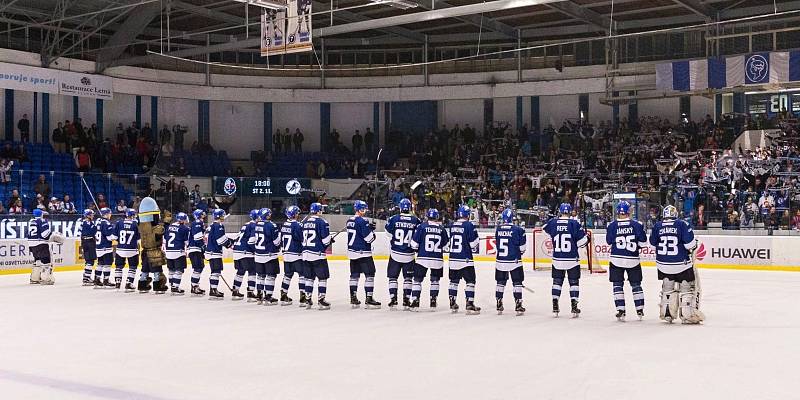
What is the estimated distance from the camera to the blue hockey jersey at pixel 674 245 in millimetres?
11984

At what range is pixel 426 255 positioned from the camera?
45.1ft

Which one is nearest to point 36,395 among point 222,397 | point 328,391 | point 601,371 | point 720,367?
point 222,397

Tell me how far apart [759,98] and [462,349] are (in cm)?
2328

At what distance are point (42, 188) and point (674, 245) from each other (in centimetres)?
1754

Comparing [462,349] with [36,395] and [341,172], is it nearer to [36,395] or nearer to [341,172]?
[36,395]

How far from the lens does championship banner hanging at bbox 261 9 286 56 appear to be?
18531 mm

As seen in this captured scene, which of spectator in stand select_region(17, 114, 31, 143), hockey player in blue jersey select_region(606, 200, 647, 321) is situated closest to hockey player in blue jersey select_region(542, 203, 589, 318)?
hockey player in blue jersey select_region(606, 200, 647, 321)

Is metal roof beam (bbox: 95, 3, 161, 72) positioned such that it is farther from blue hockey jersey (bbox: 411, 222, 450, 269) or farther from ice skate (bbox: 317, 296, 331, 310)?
blue hockey jersey (bbox: 411, 222, 450, 269)

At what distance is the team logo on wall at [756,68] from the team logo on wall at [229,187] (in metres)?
15.0

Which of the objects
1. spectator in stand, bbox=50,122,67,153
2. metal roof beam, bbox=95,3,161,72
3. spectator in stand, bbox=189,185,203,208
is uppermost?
metal roof beam, bbox=95,3,161,72

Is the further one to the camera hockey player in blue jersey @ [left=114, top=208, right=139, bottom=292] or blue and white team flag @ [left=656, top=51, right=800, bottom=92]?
blue and white team flag @ [left=656, top=51, right=800, bottom=92]

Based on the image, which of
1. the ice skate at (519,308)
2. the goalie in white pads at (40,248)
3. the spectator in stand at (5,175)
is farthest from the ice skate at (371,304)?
the spectator in stand at (5,175)

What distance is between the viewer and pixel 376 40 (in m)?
36.4

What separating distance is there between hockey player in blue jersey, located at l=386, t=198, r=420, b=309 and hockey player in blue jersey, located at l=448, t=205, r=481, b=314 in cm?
66
